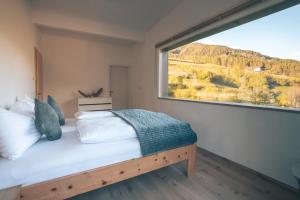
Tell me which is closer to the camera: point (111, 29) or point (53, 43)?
point (111, 29)

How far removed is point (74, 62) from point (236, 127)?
4615 millimetres

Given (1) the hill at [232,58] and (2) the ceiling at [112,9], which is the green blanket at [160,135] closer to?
(1) the hill at [232,58]

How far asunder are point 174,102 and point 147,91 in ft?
4.31

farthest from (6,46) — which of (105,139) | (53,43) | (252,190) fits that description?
(252,190)

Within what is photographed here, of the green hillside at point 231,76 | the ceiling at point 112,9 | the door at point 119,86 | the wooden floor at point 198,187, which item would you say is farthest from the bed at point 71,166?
the door at point 119,86

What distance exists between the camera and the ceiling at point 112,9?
10.9ft

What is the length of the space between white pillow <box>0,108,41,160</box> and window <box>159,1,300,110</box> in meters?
2.56

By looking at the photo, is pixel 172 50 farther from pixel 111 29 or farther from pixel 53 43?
pixel 53 43

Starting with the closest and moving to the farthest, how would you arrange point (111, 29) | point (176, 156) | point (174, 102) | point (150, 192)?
point (150, 192)
point (176, 156)
point (174, 102)
point (111, 29)

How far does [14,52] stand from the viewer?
228cm

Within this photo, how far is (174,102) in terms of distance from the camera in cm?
348

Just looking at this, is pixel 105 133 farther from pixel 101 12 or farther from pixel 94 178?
pixel 101 12

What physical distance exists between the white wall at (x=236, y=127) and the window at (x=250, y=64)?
209 mm

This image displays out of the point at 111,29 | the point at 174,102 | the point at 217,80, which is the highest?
the point at 111,29
